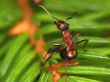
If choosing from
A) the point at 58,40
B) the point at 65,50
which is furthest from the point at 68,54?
the point at 58,40

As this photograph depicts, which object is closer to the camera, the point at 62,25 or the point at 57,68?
the point at 57,68

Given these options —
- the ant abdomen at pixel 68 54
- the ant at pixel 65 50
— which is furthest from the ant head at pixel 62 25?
the ant abdomen at pixel 68 54

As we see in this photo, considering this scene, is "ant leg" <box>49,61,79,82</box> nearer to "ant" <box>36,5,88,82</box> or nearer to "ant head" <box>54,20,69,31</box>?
"ant" <box>36,5,88,82</box>

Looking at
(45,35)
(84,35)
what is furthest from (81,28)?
(45,35)

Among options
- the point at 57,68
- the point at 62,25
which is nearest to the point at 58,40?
the point at 62,25

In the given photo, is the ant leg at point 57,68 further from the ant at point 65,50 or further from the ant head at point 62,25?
the ant head at point 62,25

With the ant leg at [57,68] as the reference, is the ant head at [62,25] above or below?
above

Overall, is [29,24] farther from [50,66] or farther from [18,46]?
[50,66]

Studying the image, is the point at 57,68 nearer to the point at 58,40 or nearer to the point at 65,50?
the point at 65,50

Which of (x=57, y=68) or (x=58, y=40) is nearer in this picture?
(x=57, y=68)
